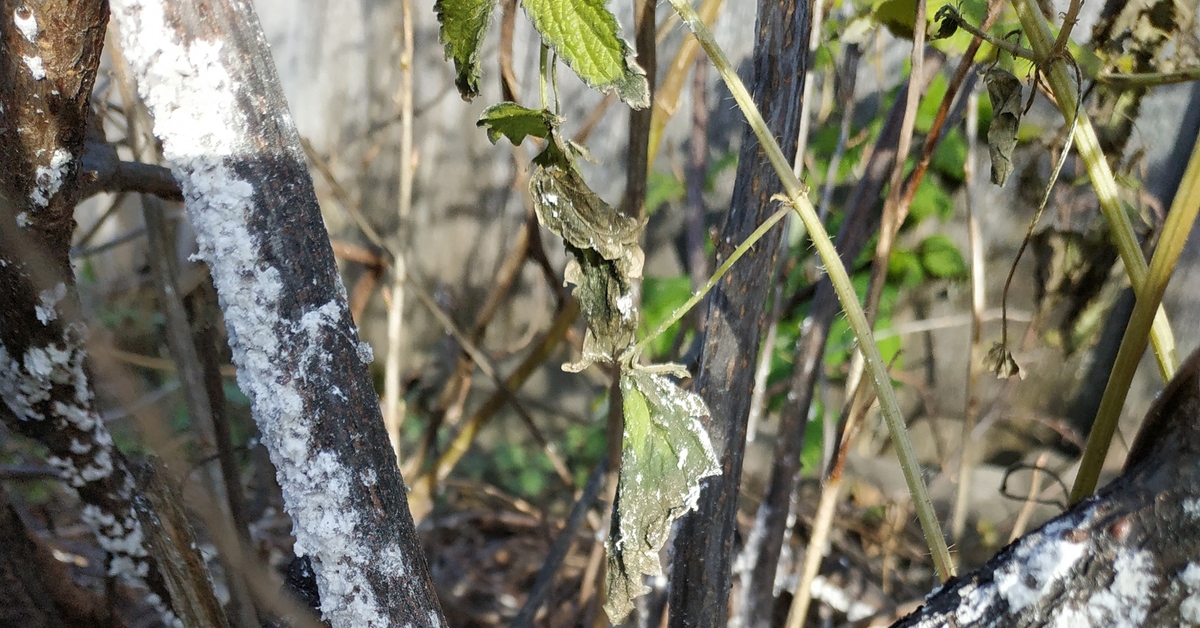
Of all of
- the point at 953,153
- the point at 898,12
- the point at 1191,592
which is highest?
the point at 953,153

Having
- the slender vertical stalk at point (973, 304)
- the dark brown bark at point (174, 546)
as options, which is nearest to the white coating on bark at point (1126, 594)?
the slender vertical stalk at point (973, 304)

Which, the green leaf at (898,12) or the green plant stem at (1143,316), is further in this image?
the green leaf at (898,12)

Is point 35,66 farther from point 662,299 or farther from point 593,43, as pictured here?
point 662,299

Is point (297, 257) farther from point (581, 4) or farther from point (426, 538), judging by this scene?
point (426, 538)

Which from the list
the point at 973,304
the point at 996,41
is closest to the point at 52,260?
the point at 996,41

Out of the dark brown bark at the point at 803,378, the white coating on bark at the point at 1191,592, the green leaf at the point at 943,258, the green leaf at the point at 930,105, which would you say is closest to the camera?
the white coating on bark at the point at 1191,592

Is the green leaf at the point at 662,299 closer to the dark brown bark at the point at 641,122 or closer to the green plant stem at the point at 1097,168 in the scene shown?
the dark brown bark at the point at 641,122

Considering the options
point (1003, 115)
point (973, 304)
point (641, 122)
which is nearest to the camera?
point (1003, 115)
